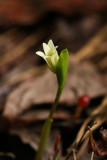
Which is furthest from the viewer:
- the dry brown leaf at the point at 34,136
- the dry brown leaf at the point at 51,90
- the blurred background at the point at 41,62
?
the dry brown leaf at the point at 51,90

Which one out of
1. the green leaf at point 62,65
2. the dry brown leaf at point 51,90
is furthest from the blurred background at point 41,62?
the green leaf at point 62,65

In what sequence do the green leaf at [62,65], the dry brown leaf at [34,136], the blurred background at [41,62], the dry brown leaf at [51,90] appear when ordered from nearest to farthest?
1. the green leaf at [62,65]
2. the dry brown leaf at [34,136]
3. the blurred background at [41,62]
4. the dry brown leaf at [51,90]

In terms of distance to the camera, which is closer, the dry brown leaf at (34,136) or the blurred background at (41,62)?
the dry brown leaf at (34,136)

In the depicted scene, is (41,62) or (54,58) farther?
(41,62)

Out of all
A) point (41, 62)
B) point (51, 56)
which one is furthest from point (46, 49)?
point (41, 62)

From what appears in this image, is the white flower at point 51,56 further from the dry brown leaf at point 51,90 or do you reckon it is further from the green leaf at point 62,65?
the dry brown leaf at point 51,90

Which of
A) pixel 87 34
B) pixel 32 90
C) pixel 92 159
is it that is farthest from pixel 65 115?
pixel 87 34

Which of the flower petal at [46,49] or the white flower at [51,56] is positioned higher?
the flower petal at [46,49]

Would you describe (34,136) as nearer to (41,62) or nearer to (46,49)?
(46,49)
